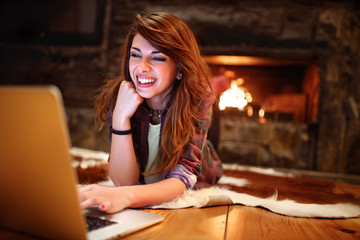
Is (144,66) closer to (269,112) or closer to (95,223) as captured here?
(95,223)

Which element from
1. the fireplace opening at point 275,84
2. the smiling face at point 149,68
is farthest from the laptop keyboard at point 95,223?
the fireplace opening at point 275,84

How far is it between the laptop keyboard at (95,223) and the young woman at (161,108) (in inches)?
10.9

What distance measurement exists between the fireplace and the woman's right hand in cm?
129

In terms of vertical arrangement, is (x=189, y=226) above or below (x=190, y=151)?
below

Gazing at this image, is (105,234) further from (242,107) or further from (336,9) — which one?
(336,9)

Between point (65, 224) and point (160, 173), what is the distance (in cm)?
58

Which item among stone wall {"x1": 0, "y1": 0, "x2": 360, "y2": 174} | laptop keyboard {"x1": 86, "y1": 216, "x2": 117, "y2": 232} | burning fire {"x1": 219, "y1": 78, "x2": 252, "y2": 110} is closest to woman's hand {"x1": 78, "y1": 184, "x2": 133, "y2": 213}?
laptop keyboard {"x1": 86, "y1": 216, "x2": 117, "y2": 232}

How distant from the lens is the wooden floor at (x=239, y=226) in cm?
67

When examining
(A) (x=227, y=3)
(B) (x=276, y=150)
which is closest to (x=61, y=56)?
(A) (x=227, y=3)

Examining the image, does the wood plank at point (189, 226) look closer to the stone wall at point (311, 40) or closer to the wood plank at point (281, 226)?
the wood plank at point (281, 226)

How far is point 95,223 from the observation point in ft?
2.03

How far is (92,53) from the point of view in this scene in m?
2.62

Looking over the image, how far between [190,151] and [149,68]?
295 mm

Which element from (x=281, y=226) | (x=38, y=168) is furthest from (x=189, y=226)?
(x=38, y=168)
